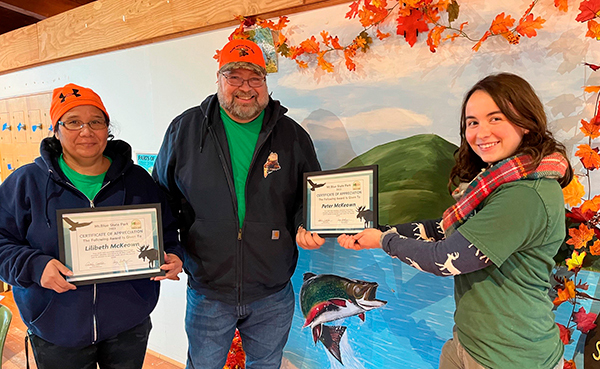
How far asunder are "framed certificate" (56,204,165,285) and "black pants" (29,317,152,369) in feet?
0.94

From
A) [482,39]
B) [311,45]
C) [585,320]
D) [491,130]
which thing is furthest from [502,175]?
[311,45]

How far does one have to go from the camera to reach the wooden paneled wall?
2137 millimetres

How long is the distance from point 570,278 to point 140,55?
281cm

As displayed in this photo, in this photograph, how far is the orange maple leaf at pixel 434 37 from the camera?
1.60 metres

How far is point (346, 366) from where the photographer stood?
82.2 inches

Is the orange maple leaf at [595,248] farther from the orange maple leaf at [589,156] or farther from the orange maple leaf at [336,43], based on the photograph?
the orange maple leaf at [336,43]

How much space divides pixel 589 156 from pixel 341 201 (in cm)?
92

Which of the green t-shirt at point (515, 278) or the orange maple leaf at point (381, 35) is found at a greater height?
the orange maple leaf at point (381, 35)

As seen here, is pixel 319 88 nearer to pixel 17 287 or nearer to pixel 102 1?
pixel 17 287

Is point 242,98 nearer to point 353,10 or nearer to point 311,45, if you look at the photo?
point 311,45

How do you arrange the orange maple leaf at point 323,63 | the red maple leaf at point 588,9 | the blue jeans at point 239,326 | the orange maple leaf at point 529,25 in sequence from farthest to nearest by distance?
the orange maple leaf at point 323,63 → the blue jeans at point 239,326 → the orange maple leaf at point 529,25 → the red maple leaf at point 588,9

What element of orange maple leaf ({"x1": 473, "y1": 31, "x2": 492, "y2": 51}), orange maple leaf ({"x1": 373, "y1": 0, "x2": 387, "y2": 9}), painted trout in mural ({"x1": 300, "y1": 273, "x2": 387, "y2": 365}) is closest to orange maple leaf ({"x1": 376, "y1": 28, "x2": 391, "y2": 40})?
orange maple leaf ({"x1": 373, "y1": 0, "x2": 387, "y2": 9})

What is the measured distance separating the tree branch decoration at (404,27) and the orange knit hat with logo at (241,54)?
0.40m

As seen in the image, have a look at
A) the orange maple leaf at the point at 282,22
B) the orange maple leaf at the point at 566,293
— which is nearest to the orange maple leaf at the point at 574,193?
the orange maple leaf at the point at 566,293
